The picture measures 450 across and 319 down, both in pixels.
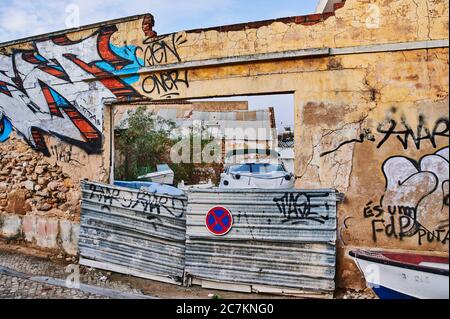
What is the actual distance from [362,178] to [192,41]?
3.55 metres

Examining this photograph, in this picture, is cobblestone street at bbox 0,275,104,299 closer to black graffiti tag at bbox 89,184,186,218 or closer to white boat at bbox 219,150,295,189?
black graffiti tag at bbox 89,184,186,218

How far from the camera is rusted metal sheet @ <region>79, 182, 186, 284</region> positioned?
6.52 metres

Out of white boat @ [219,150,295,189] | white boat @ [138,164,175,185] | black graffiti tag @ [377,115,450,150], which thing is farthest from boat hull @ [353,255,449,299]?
white boat @ [138,164,175,185]

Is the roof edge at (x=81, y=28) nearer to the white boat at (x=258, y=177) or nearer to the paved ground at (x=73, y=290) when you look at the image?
the paved ground at (x=73, y=290)

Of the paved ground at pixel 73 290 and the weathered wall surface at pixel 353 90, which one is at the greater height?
the weathered wall surface at pixel 353 90

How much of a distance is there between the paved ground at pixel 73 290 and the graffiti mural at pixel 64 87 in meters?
2.18

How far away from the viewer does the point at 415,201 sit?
17.8 feet

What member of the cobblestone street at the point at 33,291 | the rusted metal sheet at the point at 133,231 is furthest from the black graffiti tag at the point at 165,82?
the cobblestone street at the point at 33,291

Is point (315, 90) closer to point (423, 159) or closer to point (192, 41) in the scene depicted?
point (423, 159)

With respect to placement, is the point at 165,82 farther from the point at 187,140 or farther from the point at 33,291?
the point at 187,140

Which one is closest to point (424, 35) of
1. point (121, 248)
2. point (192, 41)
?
point (192, 41)

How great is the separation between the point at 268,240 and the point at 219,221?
0.82m

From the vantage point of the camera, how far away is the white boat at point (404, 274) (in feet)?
15.3

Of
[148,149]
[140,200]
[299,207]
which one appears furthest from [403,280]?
[148,149]
